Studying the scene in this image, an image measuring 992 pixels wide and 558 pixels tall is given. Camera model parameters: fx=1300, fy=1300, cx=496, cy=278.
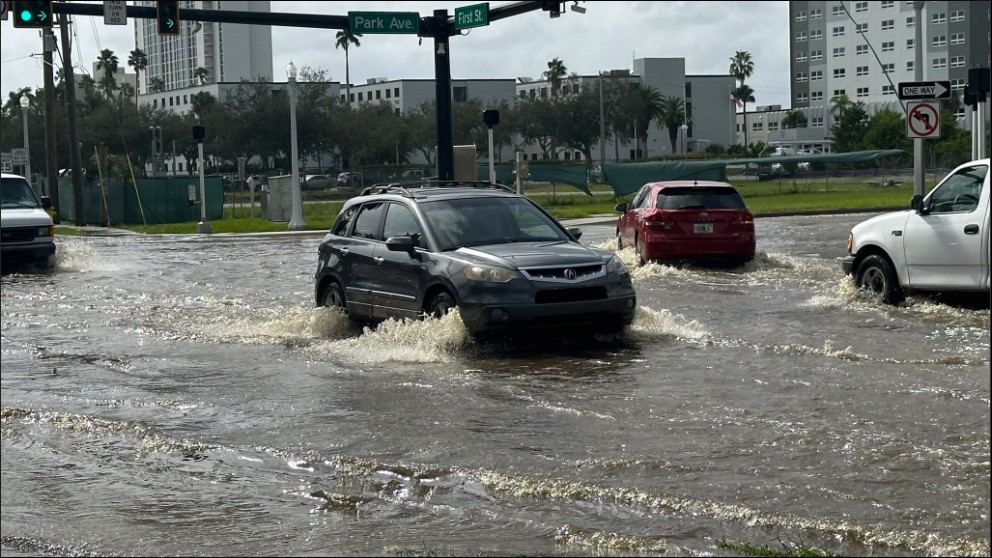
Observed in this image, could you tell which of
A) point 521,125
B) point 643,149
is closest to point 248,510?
point 521,125

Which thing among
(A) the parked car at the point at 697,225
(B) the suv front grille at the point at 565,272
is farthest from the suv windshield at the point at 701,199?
(B) the suv front grille at the point at 565,272

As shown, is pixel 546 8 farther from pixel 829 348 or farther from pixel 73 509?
pixel 73 509

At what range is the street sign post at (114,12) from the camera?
1125 inches

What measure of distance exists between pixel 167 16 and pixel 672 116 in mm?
103363

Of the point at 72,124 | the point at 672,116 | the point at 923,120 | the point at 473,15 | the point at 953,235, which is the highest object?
the point at 672,116

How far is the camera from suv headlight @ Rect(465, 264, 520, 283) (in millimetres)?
12094

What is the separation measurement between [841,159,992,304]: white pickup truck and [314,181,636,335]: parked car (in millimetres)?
4112

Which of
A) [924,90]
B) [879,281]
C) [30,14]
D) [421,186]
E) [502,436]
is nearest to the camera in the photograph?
[502,436]

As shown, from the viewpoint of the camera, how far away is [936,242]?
1462 cm

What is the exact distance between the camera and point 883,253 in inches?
617

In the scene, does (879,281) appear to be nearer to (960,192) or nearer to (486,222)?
(960,192)

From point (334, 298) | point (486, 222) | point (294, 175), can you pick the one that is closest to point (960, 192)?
point (486, 222)

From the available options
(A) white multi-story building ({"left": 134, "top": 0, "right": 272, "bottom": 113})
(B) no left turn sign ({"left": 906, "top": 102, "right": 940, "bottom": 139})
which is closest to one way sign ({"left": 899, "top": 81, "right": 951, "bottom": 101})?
(B) no left turn sign ({"left": 906, "top": 102, "right": 940, "bottom": 139})

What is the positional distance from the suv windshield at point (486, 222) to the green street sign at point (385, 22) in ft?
57.8
